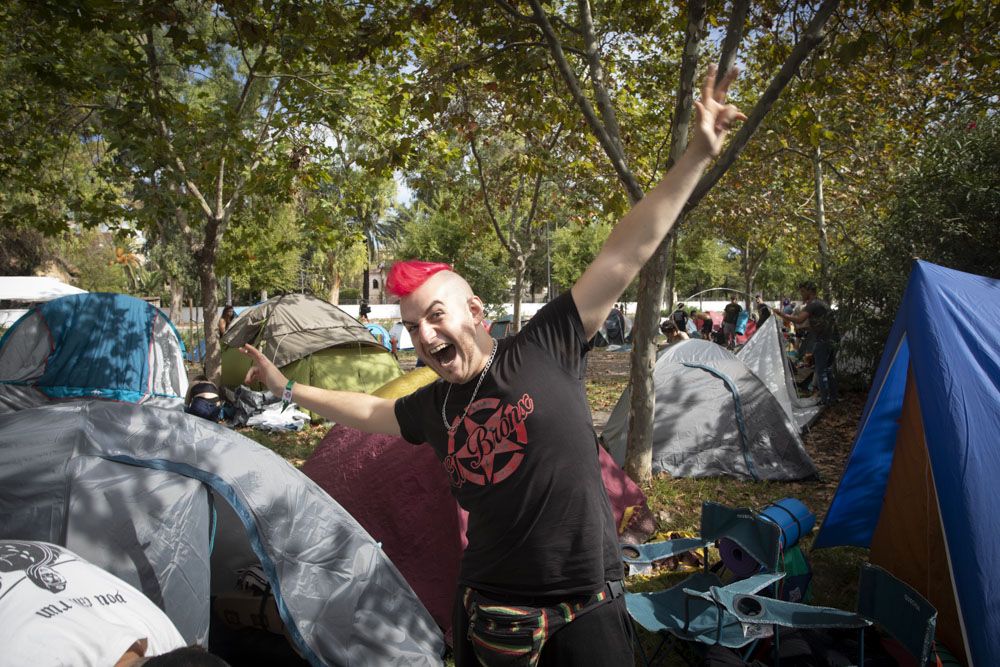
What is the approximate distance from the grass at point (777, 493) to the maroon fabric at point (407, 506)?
1305mm

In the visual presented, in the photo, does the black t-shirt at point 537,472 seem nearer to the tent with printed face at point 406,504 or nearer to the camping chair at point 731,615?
the camping chair at point 731,615

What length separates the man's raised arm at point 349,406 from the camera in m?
2.17

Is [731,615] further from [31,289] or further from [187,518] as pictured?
[31,289]

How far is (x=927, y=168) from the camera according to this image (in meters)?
8.98

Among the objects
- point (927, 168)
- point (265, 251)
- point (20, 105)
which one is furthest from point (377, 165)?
point (265, 251)

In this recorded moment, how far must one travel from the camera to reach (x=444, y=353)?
1.85m

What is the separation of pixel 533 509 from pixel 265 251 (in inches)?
736

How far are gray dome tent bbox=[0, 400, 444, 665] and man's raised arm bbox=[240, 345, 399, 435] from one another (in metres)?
1.19

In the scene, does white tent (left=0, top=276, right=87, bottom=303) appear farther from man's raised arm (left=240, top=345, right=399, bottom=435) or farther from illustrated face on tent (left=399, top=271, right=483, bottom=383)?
illustrated face on tent (left=399, top=271, right=483, bottom=383)

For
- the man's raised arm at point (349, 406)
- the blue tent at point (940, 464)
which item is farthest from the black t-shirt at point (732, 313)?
the man's raised arm at point (349, 406)

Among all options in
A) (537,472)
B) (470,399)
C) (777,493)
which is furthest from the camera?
(777,493)

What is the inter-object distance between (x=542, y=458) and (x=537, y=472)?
0.04m

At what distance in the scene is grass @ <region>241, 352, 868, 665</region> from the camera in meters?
4.84

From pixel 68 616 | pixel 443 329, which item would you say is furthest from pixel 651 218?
pixel 68 616
